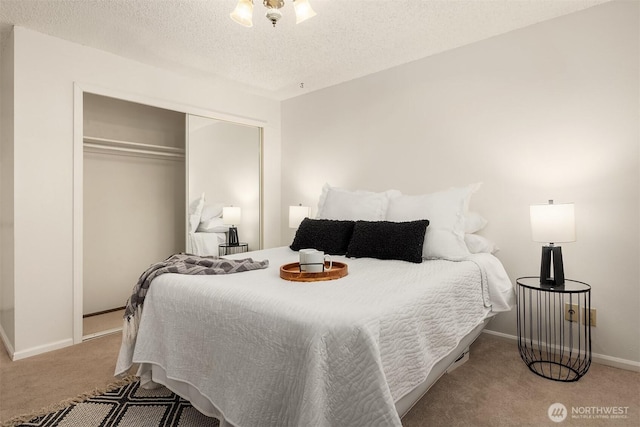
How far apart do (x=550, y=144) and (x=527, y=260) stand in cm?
87

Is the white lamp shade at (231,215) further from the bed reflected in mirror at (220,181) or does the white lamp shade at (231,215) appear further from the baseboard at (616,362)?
the baseboard at (616,362)

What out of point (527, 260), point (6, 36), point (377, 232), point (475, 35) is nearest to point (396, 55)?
point (475, 35)

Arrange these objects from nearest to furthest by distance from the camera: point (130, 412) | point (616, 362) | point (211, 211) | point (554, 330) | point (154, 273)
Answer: point (130, 412)
point (154, 273)
point (616, 362)
point (554, 330)
point (211, 211)

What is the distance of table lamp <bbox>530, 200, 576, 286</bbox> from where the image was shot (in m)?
2.13

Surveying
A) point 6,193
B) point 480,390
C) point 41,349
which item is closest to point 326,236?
point 480,390

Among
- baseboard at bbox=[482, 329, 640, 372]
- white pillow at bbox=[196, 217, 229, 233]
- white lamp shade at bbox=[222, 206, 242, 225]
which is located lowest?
baseboard at bbox=[482, 329, 640, 372]

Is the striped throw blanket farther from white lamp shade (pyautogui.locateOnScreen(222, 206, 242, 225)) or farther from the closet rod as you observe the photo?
the closet rod

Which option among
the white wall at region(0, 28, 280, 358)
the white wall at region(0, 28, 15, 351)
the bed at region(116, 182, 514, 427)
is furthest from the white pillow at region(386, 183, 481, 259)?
the white wall at region(0, 28, 15, 351)

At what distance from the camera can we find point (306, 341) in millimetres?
1209

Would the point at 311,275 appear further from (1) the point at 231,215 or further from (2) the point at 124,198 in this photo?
(2) the point at 124,198

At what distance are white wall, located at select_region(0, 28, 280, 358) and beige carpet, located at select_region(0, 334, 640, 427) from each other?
0.90 feet

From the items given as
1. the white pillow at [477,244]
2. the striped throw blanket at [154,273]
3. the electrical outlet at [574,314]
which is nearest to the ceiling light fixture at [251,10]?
the striped throw blanket at [154,273]

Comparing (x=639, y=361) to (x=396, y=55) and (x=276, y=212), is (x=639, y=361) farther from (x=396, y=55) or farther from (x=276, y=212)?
(x=276, y=212)

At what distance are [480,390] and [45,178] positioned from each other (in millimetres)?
Answer: 3305
